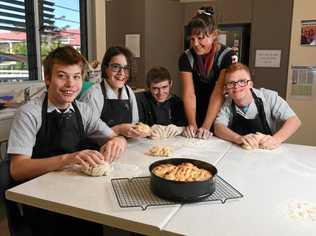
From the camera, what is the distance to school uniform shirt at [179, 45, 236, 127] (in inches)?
73.7

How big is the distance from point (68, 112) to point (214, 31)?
3.21 feet

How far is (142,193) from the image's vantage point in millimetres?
942

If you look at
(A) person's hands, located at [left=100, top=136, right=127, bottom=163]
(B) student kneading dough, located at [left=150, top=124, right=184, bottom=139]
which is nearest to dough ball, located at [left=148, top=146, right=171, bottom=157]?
(A) person's hands, located at [left=100, top=136, right=127, bottom=163]

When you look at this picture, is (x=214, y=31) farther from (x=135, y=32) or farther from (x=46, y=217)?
(x=135, y=32)

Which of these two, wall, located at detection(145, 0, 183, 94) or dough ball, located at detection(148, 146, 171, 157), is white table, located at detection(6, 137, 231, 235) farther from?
wall, located at detection(145, 0, 183, 94)

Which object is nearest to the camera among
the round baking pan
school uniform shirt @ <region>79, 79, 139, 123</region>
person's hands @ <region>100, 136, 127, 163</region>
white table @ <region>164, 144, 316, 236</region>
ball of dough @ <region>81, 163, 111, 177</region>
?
white table @ <region>164, 144, 316, 236</region>

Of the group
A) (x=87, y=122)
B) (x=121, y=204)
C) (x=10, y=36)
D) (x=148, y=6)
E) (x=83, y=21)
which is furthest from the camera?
(x=148, y=6)

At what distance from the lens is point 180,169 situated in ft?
3.14

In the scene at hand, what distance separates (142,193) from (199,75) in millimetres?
1159

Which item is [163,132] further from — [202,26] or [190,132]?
[202,26]

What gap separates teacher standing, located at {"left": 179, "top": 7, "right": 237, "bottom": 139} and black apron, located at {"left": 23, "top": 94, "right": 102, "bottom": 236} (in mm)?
644

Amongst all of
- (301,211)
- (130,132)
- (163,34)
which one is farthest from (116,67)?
(163,34)

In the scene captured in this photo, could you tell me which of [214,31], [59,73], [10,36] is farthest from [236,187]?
A: [10,36]

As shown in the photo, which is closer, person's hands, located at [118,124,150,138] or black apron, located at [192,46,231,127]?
person's hands, located at [118,124,150,138]
